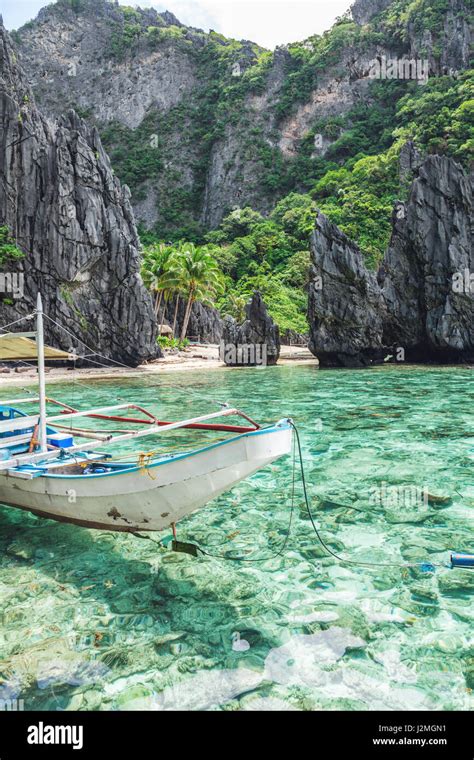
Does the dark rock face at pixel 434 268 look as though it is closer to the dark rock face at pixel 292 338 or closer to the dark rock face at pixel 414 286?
the dark rock face at pixel 414 286

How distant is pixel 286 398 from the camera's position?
21781mm

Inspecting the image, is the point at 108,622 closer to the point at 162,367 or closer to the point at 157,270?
the point at 162,367

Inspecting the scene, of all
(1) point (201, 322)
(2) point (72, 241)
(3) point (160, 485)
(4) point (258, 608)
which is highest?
(2) point (72, 241)

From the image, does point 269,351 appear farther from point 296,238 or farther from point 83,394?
point 296,238

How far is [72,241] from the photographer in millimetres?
38469

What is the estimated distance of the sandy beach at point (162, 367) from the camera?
32.1 meters

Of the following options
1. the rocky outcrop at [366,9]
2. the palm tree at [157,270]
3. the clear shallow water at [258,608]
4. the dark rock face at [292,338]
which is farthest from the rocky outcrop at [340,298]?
the rocky outcrop at [366,9]

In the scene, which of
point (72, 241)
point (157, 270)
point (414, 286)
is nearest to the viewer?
point (72, 241)

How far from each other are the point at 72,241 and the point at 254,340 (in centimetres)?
1744

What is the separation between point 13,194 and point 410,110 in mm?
62972

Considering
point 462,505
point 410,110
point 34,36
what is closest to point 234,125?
point 410,110

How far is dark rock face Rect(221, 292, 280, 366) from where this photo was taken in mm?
40594

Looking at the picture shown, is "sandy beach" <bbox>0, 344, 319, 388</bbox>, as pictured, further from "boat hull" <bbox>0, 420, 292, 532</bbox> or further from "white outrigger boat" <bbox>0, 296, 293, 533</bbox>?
"boat hull" <bbox>0, 420, 292, 532</bbox>

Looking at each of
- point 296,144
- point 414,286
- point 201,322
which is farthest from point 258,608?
point 296,144
